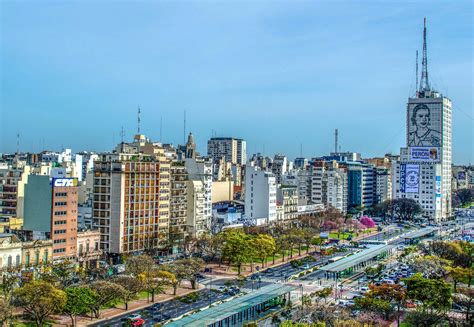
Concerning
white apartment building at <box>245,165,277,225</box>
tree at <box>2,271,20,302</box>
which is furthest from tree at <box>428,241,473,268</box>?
tree at <box>2,271,20,302</box>

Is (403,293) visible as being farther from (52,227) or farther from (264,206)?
(264,206)

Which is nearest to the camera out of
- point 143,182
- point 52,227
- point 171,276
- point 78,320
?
point 78,320

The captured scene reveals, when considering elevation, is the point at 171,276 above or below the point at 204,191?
below

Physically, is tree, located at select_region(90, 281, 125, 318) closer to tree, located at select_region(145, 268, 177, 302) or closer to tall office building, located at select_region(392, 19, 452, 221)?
tree, located at select_region(145, 268, 177, 302)

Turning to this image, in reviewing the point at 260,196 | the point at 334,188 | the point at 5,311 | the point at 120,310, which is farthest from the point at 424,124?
the point at 5,311

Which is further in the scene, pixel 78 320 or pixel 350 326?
pixel 78 320

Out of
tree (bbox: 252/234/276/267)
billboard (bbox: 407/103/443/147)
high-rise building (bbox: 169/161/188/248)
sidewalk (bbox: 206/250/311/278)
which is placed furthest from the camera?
billboard (bbox: 407/103/443/147)

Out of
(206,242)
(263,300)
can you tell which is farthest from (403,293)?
(206,242)

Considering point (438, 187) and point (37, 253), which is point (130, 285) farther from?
point (438, 187)
